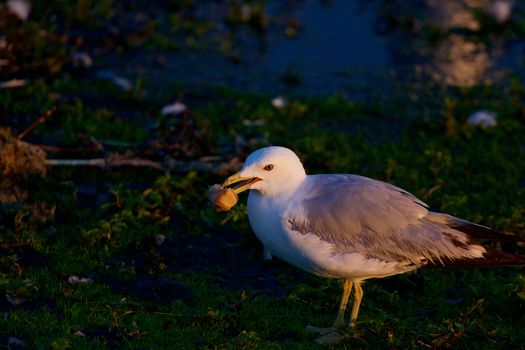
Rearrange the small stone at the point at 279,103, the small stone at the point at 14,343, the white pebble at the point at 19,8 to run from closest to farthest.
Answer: the small stone at the point at 14,343 < the small stone at the point at 279,103 < the white pebble at the point at 19,8

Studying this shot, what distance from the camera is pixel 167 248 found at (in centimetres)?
644

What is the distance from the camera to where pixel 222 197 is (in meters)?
5.54

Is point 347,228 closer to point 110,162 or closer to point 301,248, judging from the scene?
point 301,248

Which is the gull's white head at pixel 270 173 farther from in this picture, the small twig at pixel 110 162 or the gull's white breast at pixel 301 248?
the small twig at pixel 110 162

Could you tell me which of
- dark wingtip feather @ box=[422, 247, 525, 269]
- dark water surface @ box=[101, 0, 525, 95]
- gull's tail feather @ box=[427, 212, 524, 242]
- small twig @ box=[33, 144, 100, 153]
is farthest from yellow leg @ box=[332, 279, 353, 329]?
dark water surface @ box=[101, 0, 525, 95]

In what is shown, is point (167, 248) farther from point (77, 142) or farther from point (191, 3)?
point (191, 3)

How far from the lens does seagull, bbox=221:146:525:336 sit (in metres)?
5.14

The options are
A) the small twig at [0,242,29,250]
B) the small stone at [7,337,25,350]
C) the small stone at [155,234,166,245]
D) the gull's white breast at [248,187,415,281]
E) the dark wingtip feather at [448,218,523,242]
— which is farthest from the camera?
the small stone at [155,234,166,245]

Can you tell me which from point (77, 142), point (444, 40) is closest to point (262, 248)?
point (77, 142)

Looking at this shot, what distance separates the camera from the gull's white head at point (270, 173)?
5.25 m

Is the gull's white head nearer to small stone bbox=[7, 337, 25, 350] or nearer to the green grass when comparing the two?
the green grass

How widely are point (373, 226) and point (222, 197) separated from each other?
102 centimetres

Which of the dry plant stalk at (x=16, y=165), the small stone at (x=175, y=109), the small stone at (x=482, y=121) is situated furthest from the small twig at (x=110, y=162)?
the small stone at (x=482, y=121)

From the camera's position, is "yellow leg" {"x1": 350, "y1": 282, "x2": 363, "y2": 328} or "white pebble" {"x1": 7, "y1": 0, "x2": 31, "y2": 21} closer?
"yellow leg" {"x1": 350, "y1": 282, "x2": 363, "y2": 328}
